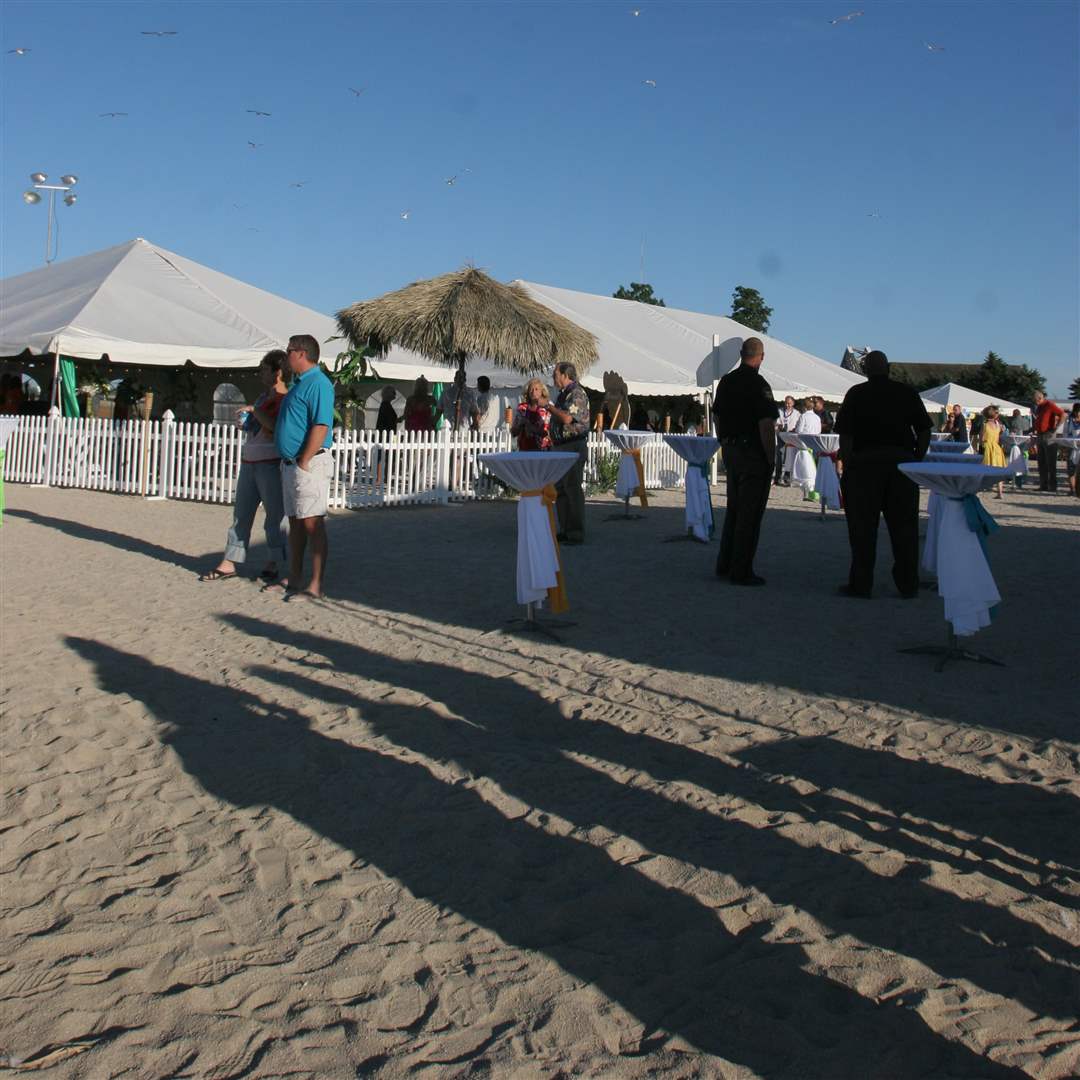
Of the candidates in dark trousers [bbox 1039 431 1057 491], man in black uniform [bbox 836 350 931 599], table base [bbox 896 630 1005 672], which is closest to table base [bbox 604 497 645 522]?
man in black uniform [bbox 836 350 931 599]

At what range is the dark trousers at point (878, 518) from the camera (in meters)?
8.30

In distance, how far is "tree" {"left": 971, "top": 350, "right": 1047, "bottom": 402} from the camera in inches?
2282

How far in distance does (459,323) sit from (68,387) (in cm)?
725

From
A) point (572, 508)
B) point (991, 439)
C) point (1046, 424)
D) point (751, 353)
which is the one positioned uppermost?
point (1046, 424)

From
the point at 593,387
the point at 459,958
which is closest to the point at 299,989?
the point at 459,958

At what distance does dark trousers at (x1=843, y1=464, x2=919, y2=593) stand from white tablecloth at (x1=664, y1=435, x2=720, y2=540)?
3359mm

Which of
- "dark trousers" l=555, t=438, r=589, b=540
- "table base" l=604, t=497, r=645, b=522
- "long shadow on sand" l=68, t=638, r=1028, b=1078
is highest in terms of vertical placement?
"dark trousers" l=555, t=438, r=589, b=540

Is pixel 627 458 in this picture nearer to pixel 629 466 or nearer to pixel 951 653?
pixel 629 466

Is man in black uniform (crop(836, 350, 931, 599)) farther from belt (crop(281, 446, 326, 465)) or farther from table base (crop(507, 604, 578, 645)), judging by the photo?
belt (crop(281, 446, 326, 465))

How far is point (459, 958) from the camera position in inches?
114

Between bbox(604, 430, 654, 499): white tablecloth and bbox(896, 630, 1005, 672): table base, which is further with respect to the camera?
bbox(604, 430, 654, 499): white tablecloth

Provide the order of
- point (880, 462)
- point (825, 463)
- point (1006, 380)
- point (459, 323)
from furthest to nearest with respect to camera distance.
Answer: point (1006, 380)
point (459, 323)
point (825, 463)
point (880, 462)

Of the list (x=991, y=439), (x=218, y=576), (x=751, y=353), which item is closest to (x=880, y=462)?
(x=751, y=353)

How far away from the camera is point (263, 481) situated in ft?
28.8
